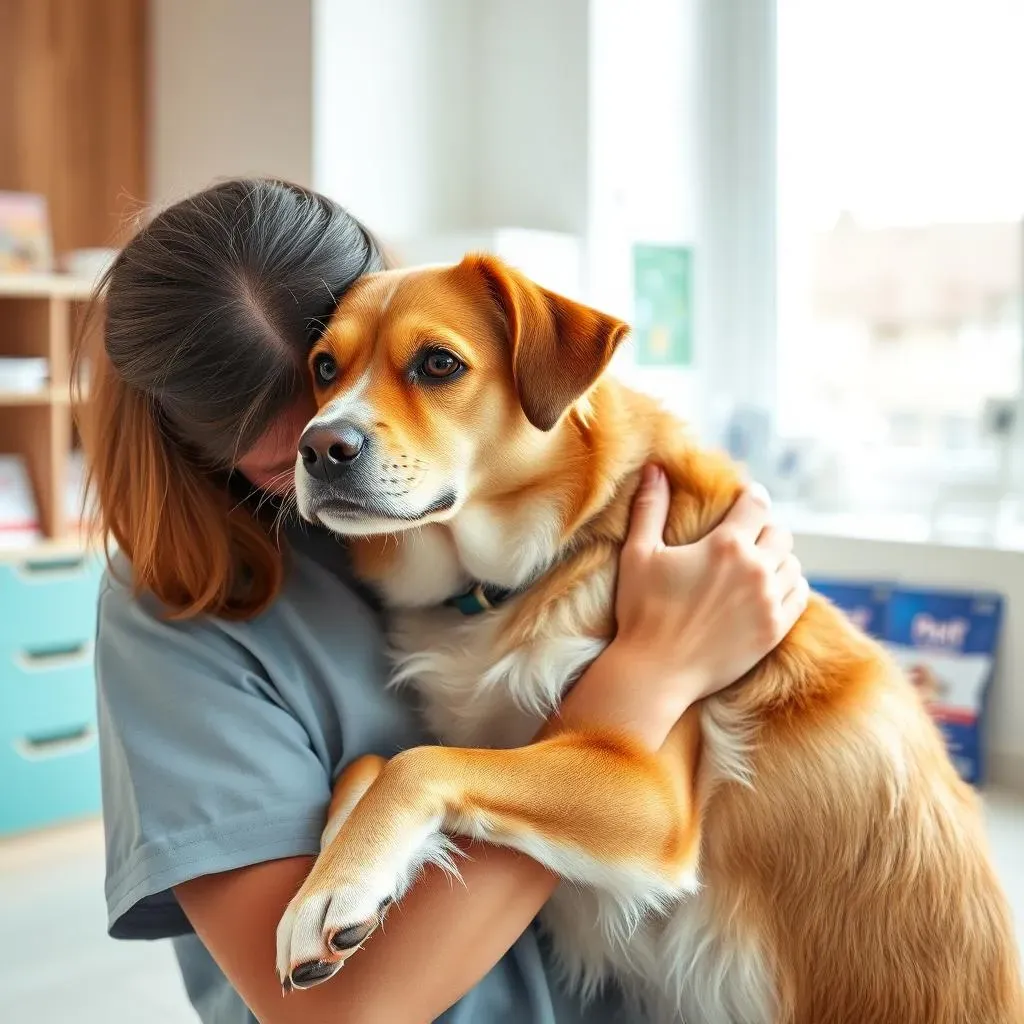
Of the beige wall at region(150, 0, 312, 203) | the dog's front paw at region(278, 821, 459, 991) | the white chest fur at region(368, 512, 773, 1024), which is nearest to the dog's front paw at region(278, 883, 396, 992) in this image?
the dog's front paw at region(278, 821, 459, 991)

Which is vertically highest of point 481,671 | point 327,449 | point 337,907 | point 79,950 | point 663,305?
point 663,305

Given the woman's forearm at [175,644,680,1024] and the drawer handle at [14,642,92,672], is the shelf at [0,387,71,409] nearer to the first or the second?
the drawer handle at [14,642,92,672]

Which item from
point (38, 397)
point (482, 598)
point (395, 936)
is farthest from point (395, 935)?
point (38, 397)

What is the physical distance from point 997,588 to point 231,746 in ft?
6.59

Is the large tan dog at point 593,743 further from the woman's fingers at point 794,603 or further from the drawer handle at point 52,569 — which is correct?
the drawer handle at point 52,569

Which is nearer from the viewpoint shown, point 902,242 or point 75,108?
point 902,242

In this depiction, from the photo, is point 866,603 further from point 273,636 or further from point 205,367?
point 205,367

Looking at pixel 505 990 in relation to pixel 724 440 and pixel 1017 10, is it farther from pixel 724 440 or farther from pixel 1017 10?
pixel 1017 10

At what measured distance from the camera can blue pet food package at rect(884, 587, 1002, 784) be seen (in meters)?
2.44

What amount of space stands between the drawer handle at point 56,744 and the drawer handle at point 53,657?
0.55 feet

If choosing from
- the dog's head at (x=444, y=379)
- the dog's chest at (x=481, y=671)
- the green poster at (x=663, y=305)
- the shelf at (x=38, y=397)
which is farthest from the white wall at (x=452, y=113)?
the dog's chest at (x=481, y=671)

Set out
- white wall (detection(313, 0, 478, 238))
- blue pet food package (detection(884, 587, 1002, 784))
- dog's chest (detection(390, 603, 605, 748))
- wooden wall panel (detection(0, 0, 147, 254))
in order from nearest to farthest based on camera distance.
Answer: dog's chest (detection(390, 603, 605, 748)) → blue pet food package (detection(884, 587, 1002, 784)) → white wall (detection(313, 0, 478, 238)) → wooden wall panel (detection(0, 0, 147, 254))

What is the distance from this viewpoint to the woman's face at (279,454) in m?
1.10

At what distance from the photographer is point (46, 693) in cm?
273
